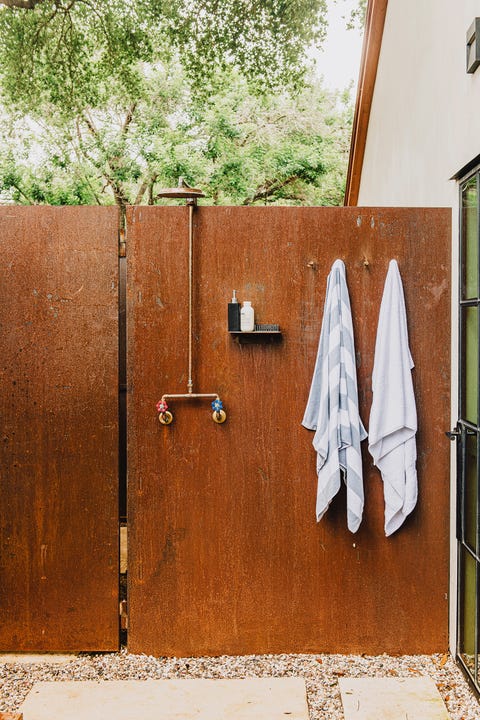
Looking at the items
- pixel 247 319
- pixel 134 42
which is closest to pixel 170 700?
pixel 247 319

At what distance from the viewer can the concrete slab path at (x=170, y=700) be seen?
208 centimetres

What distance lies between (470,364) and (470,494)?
0.51 meters

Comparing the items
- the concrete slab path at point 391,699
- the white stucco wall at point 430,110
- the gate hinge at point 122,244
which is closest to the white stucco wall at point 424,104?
the white stucco wall at point 430,110

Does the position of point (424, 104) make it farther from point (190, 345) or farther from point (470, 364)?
point (190, 345)

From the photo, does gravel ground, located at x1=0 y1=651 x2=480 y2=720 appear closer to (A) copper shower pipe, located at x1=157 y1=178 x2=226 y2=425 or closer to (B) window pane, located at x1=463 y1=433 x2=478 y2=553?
(B) window pane, located at x1=463 y1=433 x2=478 y2=553

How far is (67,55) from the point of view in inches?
318

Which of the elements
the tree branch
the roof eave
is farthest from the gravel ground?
the tree branch

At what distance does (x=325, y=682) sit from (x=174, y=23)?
8353 millimetres

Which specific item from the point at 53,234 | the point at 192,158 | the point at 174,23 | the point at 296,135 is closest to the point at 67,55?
the point at 174,23

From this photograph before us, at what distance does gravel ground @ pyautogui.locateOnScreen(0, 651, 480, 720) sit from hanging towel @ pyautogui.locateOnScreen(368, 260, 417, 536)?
0.64 m

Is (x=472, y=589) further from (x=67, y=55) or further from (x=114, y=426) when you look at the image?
(x=67, y=55)

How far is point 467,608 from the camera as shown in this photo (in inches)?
91.9

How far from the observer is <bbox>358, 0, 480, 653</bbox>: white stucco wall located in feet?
7.48

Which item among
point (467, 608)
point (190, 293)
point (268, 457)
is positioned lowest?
point (467, 608)
